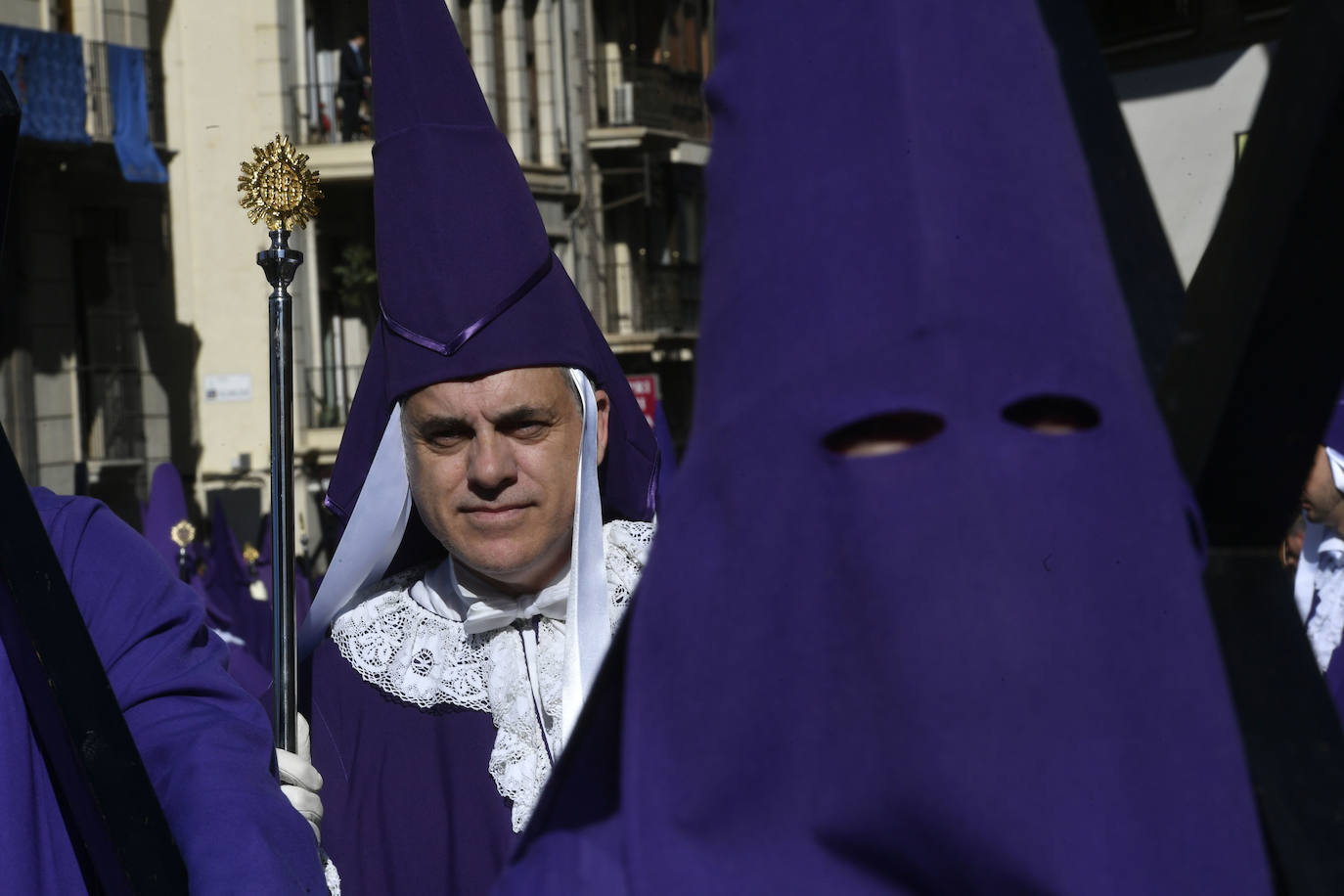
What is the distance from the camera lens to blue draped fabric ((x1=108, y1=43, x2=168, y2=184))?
1943 centimetres

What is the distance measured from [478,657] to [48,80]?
16.5 meters

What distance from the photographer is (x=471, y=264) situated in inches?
135

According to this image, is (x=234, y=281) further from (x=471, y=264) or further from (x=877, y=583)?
(x=877, y=583)

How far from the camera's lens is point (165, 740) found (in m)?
2.30

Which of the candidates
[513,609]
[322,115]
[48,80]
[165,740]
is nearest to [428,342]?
[513,609]

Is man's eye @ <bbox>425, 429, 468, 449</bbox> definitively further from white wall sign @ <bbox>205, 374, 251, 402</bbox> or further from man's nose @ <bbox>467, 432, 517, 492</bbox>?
white wall sign @ <bbox>205, 374, 251, 402</bbox>

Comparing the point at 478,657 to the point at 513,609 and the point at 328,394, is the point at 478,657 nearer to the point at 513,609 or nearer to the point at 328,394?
the point at 513,609

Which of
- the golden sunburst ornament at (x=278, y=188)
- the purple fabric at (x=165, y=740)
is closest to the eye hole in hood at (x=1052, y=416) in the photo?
the purple fabric at (x=165, y=740)

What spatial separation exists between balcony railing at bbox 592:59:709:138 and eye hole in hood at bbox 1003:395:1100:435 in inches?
1062

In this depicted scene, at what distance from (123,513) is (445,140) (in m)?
17.2

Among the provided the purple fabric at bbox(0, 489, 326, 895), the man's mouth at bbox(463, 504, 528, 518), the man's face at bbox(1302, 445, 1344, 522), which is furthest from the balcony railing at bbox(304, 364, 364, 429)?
the purple fabric at bbox(0, 489, 326, 895)

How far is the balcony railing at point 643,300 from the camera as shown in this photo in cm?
2897

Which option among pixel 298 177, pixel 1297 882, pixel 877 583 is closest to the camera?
pixel 877 583

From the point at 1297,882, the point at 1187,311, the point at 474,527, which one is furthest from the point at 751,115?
the point at 474,527
